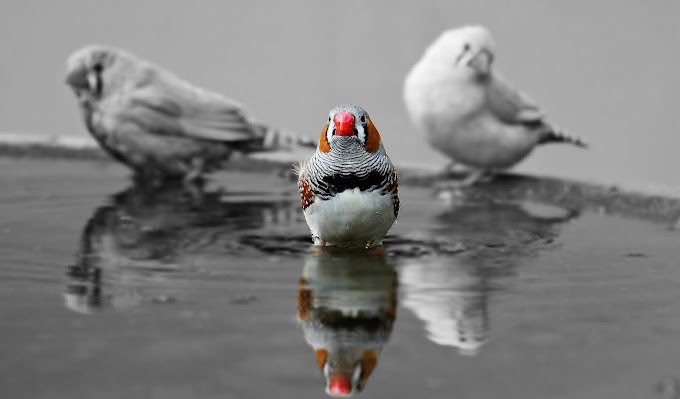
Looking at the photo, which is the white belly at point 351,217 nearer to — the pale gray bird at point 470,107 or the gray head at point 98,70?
the pale gray bird at point 470,107

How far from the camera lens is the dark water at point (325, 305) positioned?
6.19 feet

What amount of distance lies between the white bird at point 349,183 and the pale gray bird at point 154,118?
1.64 metres

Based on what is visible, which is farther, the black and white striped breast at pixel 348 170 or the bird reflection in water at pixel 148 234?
the black and white striped breast at pixel 348 170

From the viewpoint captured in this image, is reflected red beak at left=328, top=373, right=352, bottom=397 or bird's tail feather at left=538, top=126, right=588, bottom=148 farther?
bird's tail feather at left=538, top=126, right=588, bottom=148

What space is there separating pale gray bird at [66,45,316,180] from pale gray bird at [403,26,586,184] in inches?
23.7

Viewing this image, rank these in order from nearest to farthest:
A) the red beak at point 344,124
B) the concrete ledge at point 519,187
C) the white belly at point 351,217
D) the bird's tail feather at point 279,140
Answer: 1. the red beak at point 344,124
2. the white belly at point 351,217
3. the concrete ledge at point 519,187
4. the bird's tail feather at point 279,140

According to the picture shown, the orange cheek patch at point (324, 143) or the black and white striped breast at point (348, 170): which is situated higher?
the orange cheek patch at point (324, 143)

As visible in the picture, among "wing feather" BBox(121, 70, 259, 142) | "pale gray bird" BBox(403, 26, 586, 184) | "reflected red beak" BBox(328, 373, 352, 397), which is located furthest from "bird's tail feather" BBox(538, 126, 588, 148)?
"reflected red beak" BBox(328, 373, 352, 397)

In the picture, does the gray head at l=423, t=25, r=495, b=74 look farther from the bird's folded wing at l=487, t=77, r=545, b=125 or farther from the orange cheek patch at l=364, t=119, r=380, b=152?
the orange cheek patch at l=364, t=119, r=380, b=152

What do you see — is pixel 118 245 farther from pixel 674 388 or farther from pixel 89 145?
pixel 89 145

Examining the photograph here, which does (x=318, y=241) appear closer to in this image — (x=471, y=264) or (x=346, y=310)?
(x=471, y=264)

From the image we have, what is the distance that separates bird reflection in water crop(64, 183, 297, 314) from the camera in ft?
8.24

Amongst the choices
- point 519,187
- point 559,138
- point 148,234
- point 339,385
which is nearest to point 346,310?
point 339,385

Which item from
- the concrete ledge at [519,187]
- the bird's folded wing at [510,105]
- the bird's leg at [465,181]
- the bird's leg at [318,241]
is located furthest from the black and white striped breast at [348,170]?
the bird's folded wing at [510,105]
